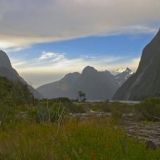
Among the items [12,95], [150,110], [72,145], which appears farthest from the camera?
[150,110]

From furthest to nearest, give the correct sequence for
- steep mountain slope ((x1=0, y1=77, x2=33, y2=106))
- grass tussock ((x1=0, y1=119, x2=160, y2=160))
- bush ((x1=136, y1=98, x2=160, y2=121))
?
bush ((x1=136, y1=98, x2=160, y2=121)) → steep mountain slope ((x1=0, y1=77, x2=33, y2=106)) → grass tussock ((x1=0, y1=119, x2=160, y2=160))

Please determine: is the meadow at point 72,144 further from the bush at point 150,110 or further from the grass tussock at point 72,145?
the bush at point 150,110

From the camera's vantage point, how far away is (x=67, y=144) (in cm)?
1191

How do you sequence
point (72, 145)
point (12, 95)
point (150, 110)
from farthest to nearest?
point (150, 110), point (12, 95), point (72, 145)

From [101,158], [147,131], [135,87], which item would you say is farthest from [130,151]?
[135,87]

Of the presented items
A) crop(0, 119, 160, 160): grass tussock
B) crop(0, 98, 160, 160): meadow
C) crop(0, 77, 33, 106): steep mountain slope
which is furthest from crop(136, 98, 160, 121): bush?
crop(0, 119, 160, 160): grass tussock

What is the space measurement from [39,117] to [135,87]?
17815 centimetres

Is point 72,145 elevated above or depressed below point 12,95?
below

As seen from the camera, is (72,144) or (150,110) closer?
(72,144)

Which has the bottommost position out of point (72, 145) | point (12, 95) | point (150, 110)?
point (72, 145)

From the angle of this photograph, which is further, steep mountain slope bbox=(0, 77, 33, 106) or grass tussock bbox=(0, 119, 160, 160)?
steep mountain slope bbox=(0, 77, 33, 106)

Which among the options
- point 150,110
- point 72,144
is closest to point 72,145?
point 72,144

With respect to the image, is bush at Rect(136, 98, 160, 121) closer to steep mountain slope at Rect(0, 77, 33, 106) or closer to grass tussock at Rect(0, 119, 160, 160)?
steep mountain slope at Rect(0, 77, 33, 106)

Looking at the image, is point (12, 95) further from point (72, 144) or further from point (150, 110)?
point (72, 144)
